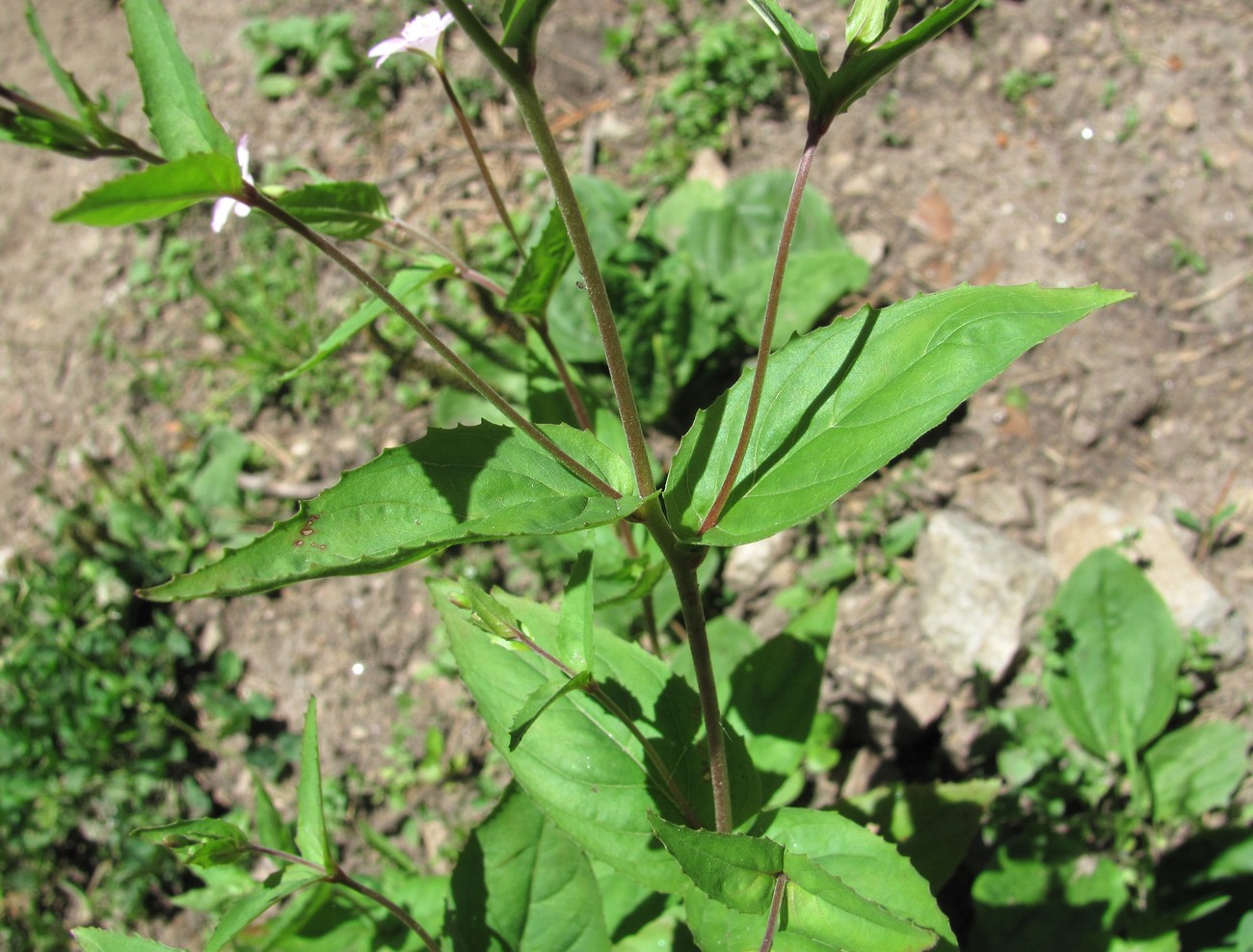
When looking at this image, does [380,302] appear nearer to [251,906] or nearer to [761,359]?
[761,359]

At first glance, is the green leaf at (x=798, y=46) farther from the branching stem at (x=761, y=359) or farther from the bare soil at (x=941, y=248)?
the bare soil at (x=941, y=248)

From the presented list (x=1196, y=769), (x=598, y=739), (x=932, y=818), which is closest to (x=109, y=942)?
(x=598, y=739)

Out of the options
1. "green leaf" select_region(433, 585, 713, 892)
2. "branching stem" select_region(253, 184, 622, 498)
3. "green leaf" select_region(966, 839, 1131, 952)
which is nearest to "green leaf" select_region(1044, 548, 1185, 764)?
"green leaf" select_region(966, 839, 1131, 952)

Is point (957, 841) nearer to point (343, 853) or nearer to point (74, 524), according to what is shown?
point (343, 853)

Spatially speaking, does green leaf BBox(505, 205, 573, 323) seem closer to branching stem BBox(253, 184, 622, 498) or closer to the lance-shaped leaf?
branching stem BBox(253, 184, 622, 498)

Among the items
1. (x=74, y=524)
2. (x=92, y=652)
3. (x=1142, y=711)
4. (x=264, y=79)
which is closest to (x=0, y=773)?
(x=92, y=652)

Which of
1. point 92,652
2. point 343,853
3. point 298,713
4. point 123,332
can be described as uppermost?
point 123,332
